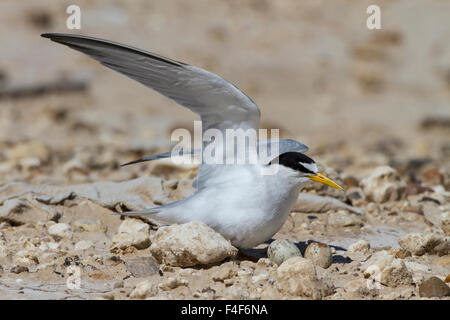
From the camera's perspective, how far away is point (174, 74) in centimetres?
364

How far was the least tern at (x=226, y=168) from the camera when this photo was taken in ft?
11.9

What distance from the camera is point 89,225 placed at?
14.1 ft

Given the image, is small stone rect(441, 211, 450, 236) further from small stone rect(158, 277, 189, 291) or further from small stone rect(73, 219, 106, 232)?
small stone rect(73, 219, 106, 232)

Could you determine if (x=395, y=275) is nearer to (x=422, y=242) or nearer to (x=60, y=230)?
(x=422, y=242)

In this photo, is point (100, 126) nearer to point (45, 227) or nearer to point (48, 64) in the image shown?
point (48, 64)

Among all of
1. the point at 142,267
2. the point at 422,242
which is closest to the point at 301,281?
the point at 142,267

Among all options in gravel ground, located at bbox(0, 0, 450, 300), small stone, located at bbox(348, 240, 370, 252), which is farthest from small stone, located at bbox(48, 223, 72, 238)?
small stone, located at bbox(348, 240, 370, 252)

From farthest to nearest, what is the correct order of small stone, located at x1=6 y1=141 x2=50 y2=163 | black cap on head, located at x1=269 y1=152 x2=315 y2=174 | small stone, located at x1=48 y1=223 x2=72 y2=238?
1. small stone, located at x1=6 y1=141 x2=50 y2=163
2. small stone, located at x1=48 y1=223 x2=72 y2=238
3. black cap on head, located at x1=269 y1=152 x2=315 y2=174

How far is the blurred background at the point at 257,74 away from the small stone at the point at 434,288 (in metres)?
3.89

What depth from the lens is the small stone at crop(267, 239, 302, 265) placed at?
361 centimetres

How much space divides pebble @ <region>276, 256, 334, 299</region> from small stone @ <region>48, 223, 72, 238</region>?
4.81 feet

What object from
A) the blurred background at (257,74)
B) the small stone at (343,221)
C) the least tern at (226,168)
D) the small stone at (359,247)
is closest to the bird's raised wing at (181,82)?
the least tern at (226,168)
